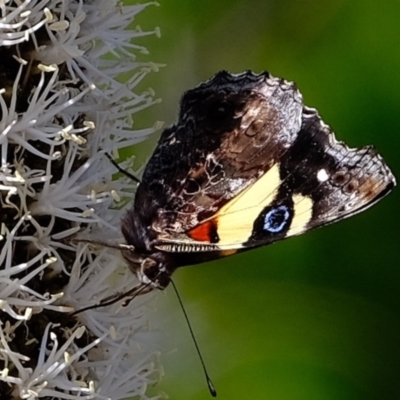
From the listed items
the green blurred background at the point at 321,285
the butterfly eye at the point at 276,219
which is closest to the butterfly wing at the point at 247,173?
the butterfly eye at the point at 276,219

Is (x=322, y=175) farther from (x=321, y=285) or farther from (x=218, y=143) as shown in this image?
(x=321, y=285)

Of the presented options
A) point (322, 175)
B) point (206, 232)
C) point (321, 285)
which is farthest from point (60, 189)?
point (321, 285)

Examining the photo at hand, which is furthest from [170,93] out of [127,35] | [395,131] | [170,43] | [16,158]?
[16,158]

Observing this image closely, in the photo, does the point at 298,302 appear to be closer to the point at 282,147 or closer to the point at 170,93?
the point at 170,93

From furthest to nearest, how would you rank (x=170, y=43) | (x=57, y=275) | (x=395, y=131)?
(x=170, y=43) < (x=395, y=131) < (x=57, y=275)

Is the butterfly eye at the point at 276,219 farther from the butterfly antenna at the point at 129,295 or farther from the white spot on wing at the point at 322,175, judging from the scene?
the butterfly antenna at the point at 129,295

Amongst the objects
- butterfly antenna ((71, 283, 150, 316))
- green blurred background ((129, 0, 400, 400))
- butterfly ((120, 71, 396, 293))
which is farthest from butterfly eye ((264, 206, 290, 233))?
green blurred background ((129, 0, 400, 400))

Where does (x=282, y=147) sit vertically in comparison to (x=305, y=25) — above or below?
below
